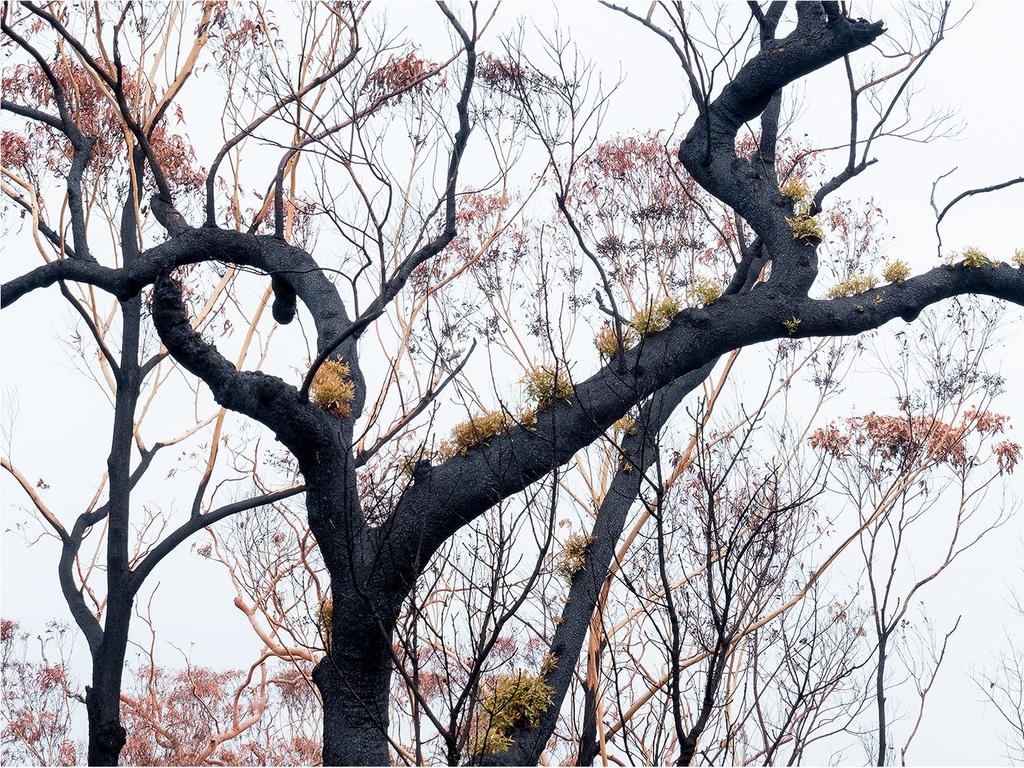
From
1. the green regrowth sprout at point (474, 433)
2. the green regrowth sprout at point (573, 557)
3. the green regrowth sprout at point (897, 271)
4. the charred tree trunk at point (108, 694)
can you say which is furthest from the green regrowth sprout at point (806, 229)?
the charred tree trunk at point (108, 694)

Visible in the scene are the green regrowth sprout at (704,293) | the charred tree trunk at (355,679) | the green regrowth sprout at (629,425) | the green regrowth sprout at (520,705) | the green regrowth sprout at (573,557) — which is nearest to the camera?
the charred tree trunk at (355,679)

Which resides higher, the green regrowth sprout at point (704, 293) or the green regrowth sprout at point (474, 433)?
the green regrowth sprout at point (704, 293)

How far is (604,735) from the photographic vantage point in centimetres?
629

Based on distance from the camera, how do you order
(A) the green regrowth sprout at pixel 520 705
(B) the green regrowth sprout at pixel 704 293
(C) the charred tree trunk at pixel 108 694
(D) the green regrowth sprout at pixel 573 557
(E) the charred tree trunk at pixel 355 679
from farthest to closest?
1. (C) the charred tree trunk at pixel 108 694
2. (D) the green regrowth sprout at pixel 573 557
3. (B) the green regrowth sprout at pixel 704 293
4. (A) the green regrowth sprout at pixel 520 705
5. (E) the charred tree trunk at pixel 355 679

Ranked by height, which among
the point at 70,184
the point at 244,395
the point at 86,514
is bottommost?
the point at 244,395

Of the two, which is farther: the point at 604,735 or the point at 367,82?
the point at 604,735

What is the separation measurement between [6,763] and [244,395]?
234 inches

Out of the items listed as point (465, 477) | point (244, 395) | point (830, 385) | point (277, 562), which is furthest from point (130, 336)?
point (830, 385)

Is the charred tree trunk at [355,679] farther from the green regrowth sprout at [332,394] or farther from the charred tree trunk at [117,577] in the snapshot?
the charred tree trunk at [117,577]

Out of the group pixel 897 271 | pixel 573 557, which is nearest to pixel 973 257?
pixel 897 271

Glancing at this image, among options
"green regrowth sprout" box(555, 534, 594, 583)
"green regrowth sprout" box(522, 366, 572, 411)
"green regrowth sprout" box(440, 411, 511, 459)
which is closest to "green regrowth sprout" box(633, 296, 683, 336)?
"green regrowth sprout" box(522, 366, 572, 411)

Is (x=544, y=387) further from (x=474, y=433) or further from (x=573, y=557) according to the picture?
(x=573, y=557)

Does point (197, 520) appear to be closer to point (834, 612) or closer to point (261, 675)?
point (261, 675)

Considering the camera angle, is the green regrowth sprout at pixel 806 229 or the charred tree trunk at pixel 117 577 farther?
the charred tree trunk at pixel 117 577
